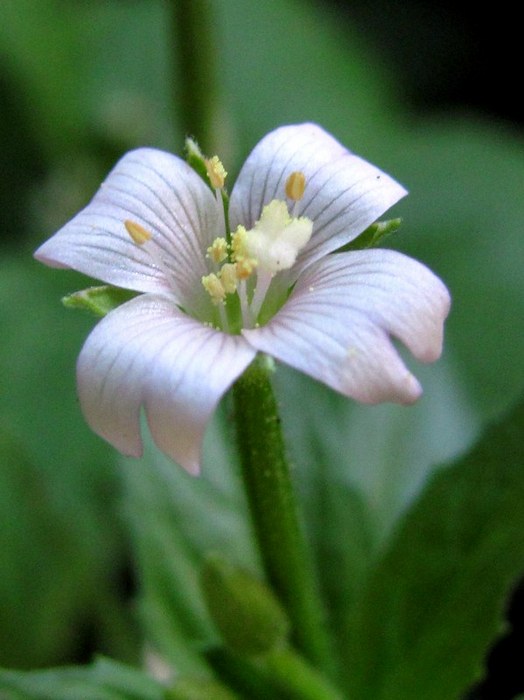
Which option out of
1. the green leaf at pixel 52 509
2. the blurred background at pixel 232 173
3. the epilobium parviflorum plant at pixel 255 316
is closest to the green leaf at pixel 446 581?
the epilobium parviflorum plant at pixel 255 316

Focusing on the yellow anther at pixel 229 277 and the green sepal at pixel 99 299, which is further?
the yellow anther at pixel 229 277

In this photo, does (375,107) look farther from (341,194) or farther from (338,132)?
(341,194)

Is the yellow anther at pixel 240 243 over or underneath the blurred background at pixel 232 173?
over

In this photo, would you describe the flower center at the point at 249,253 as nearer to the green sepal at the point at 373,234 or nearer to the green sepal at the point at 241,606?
the green sepal at the point at 373,234

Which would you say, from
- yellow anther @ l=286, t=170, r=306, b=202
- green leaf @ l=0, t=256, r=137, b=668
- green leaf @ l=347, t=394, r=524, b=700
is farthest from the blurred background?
yellow anther @ l=286, t=170, r=306, b=202

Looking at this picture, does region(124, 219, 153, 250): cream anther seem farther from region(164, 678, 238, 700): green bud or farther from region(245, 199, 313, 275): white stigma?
region(164, 678, 238, 700): green bud
